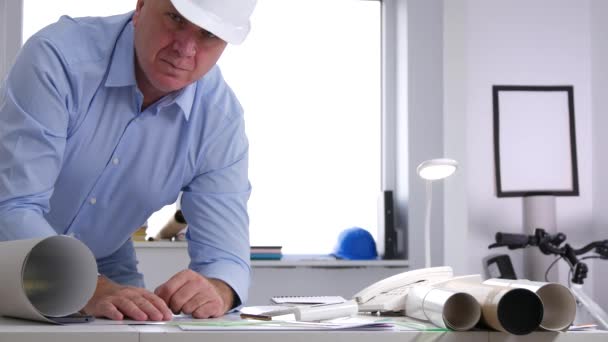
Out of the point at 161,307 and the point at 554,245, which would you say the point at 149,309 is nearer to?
the point at 161,307

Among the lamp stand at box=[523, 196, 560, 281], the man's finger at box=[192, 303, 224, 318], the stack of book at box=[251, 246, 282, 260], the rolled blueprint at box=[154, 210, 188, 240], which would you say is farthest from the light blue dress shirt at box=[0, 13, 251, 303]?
the lamp stand at box=[523, 196, 560, 281]

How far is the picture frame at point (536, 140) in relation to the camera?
14.9 feet

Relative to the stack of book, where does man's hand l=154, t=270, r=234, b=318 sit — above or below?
above

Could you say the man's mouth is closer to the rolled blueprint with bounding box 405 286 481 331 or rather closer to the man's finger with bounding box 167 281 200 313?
the man's finger with bounding box 167 281 200 313

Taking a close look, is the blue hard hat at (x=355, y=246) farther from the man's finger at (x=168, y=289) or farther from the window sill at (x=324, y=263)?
the man's finger at (x=168, y=289)

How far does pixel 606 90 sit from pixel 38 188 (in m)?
3.55

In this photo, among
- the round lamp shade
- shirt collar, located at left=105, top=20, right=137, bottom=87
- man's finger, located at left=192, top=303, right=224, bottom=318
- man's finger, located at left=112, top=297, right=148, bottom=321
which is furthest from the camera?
the round lamp shade

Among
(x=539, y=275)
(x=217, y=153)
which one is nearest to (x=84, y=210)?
(x=217, y=153)

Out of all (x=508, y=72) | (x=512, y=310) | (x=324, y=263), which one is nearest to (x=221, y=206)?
(x=512, y=310)

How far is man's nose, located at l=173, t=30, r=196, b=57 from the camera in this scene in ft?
5.73

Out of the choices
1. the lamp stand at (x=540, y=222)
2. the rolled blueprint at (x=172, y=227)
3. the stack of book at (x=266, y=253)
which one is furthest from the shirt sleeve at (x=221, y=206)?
the lamp stand at (x=540, y=222)

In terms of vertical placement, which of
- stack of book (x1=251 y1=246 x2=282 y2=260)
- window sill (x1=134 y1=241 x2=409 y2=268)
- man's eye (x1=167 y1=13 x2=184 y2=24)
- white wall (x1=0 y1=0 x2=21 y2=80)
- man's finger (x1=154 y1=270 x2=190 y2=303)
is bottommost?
window sill (x1=134 y1=241 x2=409 y2=268)

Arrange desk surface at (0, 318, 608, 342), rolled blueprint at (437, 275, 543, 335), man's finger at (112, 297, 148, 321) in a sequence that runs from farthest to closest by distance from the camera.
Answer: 1. man's finger at (112, 297, 148, 321)
2. rolled blueprint at (437, 275, 543, 335)
3. desk surface at (0, 318, 608, 342)

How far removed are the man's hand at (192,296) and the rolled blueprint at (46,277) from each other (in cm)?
25
